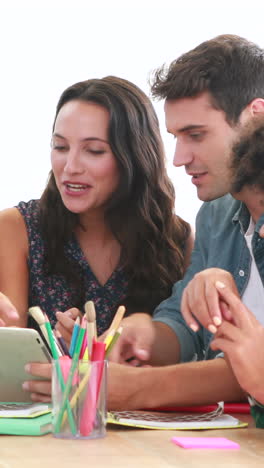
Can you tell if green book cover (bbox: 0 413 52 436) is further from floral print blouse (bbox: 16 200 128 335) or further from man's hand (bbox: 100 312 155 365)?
floral print blouse (bbox: 16 200 128 335)

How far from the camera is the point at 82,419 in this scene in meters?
1.10

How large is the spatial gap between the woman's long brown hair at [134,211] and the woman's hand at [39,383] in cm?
88

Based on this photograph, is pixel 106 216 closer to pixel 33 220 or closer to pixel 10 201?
pixel 33 220

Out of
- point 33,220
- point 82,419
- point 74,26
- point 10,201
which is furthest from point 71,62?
point 82,419

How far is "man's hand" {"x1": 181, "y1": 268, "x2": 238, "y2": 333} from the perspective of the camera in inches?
46.6

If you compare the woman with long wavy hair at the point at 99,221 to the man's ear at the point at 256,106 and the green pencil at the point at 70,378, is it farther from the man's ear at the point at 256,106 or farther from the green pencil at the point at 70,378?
the green pencil at the point at 70,378

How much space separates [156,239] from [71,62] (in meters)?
1.56

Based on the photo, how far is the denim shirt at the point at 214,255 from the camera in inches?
70.0

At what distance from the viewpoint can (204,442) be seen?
3.54 ft

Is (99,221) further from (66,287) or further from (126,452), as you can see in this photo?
(126,452)

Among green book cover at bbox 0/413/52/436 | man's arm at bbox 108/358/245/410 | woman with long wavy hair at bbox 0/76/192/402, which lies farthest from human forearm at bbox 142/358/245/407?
woman with long wavy hair at bbox 0/76/192/402

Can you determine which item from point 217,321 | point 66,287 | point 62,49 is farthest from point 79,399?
point 62,49

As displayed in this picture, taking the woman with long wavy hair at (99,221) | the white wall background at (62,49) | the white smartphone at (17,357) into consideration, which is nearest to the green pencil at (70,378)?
Answer: the white smartphone at (17,357)

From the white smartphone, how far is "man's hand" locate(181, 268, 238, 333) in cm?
26
